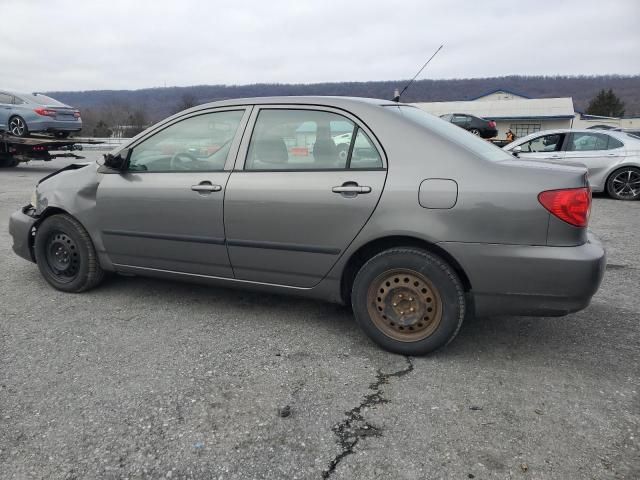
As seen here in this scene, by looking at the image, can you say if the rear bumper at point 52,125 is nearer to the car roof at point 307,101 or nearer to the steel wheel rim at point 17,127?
the steel wheel rim at point 17,127

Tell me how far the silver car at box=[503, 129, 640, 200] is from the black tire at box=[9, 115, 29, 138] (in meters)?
12.6

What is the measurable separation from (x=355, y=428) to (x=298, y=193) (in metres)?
1.45

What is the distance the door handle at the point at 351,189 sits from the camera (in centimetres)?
296

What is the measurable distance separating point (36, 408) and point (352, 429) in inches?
60.7

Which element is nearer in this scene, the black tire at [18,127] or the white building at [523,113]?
the black tire at [18,127]

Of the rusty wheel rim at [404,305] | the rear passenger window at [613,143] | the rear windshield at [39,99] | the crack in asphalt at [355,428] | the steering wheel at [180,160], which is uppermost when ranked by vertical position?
the rear windshield at [39,99]

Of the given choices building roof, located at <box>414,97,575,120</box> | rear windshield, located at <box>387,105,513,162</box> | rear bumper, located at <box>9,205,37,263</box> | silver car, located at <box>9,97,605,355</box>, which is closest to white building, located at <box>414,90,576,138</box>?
building roof, located at <box>414,97,575,120</box>

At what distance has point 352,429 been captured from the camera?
2.30 m

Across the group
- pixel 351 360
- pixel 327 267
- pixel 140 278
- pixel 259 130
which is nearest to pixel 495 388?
pixel 351 360

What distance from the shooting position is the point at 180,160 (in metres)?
3.62

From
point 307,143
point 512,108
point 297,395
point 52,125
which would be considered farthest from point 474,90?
point 297,395

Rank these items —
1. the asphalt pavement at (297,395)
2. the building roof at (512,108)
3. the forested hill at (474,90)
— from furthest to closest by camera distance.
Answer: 1. the forested hill at (474,90)
2. the building roof at (512,108)
3. the asphalt pavement at (297,395)

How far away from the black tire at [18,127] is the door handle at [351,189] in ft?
44.6

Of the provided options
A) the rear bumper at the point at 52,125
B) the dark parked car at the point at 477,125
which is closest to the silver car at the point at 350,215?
the rear bumper at the point at 52,125
